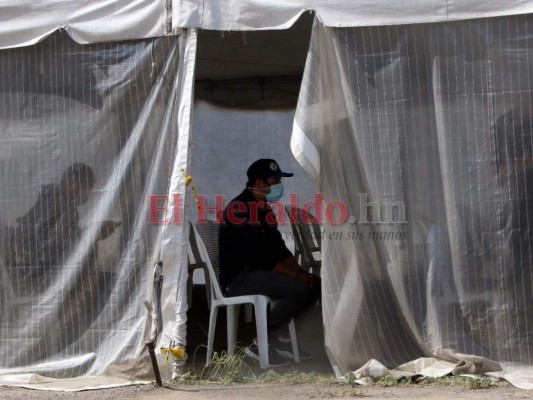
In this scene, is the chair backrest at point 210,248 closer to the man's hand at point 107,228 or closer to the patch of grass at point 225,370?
the patch of grass at point 225,370

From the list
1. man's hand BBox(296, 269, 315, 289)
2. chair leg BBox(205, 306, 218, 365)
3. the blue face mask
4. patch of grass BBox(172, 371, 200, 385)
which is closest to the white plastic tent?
patch of grass BBox(172, 371, 200, 385)

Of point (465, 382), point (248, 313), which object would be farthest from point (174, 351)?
point (248, 313)

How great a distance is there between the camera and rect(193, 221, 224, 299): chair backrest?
6.09 metres

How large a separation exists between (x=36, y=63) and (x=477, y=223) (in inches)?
116

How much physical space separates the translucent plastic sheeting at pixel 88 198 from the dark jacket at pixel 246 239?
90 cm

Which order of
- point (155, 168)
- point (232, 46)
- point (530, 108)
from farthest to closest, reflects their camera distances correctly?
point (232, 46) < point (155, 168) < point (530, 108)

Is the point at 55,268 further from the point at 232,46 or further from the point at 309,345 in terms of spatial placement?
the point at 232,46

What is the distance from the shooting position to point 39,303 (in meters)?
5.66

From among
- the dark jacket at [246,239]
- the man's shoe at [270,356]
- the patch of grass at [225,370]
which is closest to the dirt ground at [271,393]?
the patch of grass at [225,370]

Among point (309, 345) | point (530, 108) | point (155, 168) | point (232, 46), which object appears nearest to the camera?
point (530, 108)

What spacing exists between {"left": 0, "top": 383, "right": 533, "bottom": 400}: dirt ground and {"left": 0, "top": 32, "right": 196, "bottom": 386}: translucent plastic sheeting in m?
0.26

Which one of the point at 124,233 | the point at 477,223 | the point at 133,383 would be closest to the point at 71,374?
the point at 133,383

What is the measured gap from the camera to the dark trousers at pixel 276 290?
6160 millimetres

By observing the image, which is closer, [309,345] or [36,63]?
[36,63]
